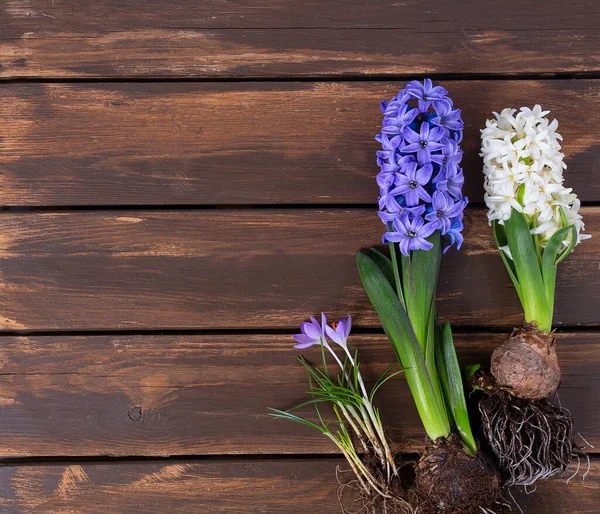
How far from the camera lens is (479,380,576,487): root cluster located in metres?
0.76

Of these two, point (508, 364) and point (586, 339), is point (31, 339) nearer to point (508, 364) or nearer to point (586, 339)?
point (508, 364)

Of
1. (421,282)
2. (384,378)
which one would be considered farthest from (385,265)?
(384,378)

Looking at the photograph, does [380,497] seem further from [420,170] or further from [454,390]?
[420,170]

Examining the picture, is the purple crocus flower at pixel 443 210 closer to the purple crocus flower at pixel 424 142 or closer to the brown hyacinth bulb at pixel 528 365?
the purple crocus flower at pixel 424 142

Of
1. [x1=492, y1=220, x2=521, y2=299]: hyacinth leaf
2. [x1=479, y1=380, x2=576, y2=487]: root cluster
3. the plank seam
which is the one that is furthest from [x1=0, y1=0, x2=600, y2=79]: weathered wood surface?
[x1=479, y1=380, x2=576, y2=487]: root cluster

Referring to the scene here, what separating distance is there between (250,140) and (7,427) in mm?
588

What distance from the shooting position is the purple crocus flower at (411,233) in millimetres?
720

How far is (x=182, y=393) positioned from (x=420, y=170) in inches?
19.4

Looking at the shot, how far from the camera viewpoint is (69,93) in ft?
2.85

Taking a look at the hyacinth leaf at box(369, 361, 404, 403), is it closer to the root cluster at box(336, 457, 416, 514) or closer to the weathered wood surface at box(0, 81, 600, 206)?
the root cluster at box(336, 457, 416, 514)

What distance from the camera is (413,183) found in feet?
2.34

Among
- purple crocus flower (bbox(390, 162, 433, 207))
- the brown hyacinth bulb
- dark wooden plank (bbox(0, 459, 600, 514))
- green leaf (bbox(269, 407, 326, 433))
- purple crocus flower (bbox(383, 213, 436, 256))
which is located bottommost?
dark wooden plank (bbox(0, 459, 600, 514))

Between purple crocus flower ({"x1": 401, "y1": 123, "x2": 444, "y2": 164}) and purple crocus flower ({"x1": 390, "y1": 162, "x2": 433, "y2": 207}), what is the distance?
0.05 feet

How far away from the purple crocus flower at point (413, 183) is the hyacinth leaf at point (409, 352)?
0.42 feet
